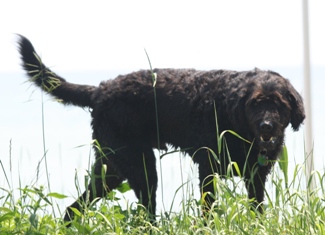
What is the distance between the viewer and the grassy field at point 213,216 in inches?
159

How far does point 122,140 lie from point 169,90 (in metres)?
0.60

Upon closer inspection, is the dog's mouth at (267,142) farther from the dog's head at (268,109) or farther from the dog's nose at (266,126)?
the dog's nose at (266,126)

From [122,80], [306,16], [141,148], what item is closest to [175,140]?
[141,148]

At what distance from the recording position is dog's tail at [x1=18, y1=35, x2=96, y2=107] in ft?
19.6

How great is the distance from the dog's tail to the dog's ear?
1.80m

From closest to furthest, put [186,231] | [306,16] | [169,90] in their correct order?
1. [186,231]
2. [169,90]
3. [306,16]

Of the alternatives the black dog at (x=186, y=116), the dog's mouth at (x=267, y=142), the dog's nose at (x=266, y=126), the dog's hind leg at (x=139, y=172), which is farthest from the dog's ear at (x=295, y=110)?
the dog's hind leg at (x=139, y=172)

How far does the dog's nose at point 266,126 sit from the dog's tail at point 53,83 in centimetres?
172

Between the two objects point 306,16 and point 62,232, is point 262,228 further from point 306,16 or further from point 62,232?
point 306,16

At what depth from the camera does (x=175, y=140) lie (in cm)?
588

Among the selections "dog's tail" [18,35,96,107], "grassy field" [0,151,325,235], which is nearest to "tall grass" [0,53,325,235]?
"grassy field" [0,151,325,235]

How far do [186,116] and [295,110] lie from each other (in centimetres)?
91

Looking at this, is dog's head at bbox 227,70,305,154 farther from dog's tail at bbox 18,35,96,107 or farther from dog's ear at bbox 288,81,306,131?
dog's tail at bbox 18,35,96,107

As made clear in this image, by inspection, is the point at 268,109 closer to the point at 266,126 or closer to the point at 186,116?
the point at 266,126
